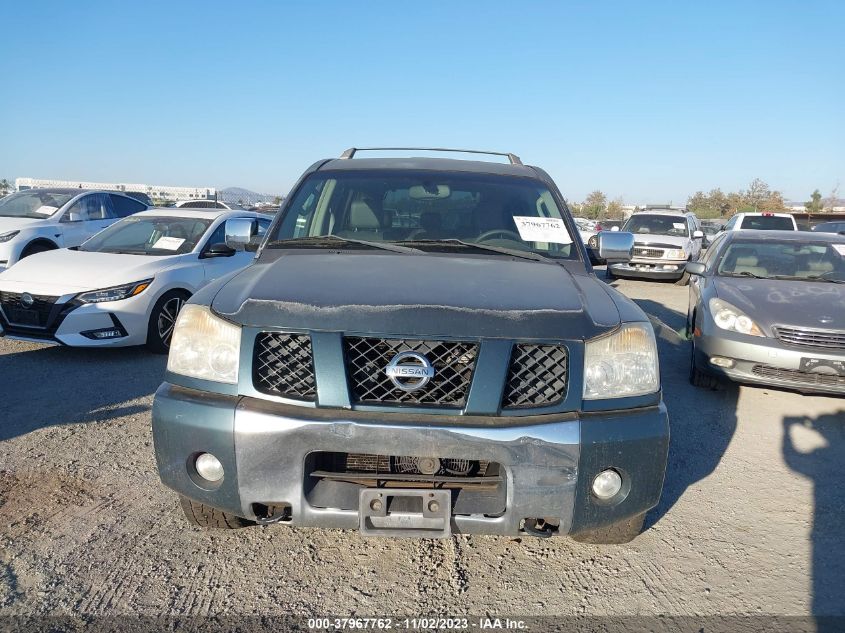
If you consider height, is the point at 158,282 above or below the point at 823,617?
above

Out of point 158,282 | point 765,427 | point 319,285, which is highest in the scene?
point 319,285

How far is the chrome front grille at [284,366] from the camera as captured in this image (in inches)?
89.0

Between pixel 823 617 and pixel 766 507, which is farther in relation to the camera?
pixel 766 507

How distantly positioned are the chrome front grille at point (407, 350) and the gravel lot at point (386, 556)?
32.9 inches

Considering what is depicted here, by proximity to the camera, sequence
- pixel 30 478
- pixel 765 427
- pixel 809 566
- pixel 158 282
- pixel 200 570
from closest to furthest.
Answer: pixel 200 570 → pixel 809 566 → pixel 30 478 → pixel 765 427 → pixel 158 282

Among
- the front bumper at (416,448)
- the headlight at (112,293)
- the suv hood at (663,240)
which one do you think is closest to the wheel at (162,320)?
the headlight at (112,293)


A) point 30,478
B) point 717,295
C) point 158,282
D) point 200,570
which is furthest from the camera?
point 158,282

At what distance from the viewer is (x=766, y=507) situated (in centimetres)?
334

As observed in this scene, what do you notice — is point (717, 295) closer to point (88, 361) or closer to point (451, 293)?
point (451, 293)

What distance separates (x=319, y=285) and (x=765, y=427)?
12.9ft

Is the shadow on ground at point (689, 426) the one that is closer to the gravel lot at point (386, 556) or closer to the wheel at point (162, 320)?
the gravel lot at point (386, 556)

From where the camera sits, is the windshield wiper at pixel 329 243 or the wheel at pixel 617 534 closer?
the wheel at pixel 617 534

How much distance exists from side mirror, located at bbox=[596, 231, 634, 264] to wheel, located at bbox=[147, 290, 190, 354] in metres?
4.07

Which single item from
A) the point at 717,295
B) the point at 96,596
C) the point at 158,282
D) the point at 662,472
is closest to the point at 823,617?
the point at 662,472
